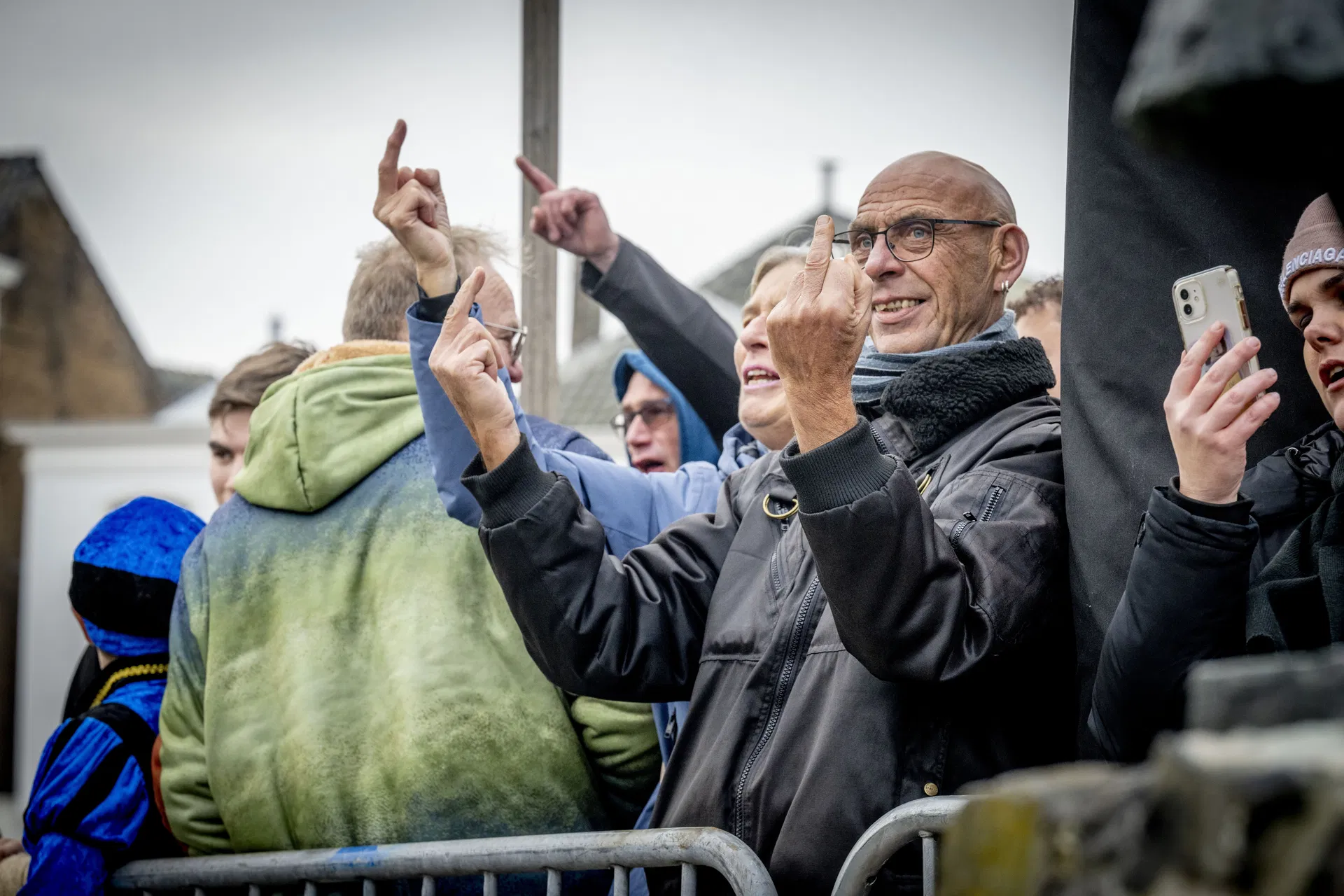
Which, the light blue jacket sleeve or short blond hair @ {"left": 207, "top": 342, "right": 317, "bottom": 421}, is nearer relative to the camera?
the light blue jacket sleeve

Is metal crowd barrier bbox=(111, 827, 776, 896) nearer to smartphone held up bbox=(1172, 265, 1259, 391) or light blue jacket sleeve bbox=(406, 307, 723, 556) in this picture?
light blue jacket sleeve bbox=(406, 307, 723, 556)

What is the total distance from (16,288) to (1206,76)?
77.1 ft

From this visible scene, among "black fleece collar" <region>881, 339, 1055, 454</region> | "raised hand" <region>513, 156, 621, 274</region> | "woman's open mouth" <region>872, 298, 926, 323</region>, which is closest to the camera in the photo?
"black fleece collar" <region>881, 339, 1055, 454</region>

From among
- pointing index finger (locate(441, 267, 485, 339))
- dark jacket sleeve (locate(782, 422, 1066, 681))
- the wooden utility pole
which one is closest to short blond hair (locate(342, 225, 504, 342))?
pointing index finger (locate(441, 267, 485, 339))

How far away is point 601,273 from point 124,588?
4.53 feet

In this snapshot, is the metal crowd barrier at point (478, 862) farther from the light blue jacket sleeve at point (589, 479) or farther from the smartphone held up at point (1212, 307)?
the smartphone held up at point (1212, 307)

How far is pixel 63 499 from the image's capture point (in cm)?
1956

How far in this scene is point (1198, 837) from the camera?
2.44ft

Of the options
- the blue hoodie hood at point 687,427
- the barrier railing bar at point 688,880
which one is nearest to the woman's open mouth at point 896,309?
the barrier railing bar at point 688,880

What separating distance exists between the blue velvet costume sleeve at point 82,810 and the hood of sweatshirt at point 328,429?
0.63 metres

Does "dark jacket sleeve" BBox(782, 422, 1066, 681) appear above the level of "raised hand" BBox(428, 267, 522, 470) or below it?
below

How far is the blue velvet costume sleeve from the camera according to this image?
2.96m

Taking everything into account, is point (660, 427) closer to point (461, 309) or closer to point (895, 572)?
point (461, 309)

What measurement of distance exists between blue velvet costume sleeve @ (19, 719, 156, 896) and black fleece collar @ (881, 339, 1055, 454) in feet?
6.01
